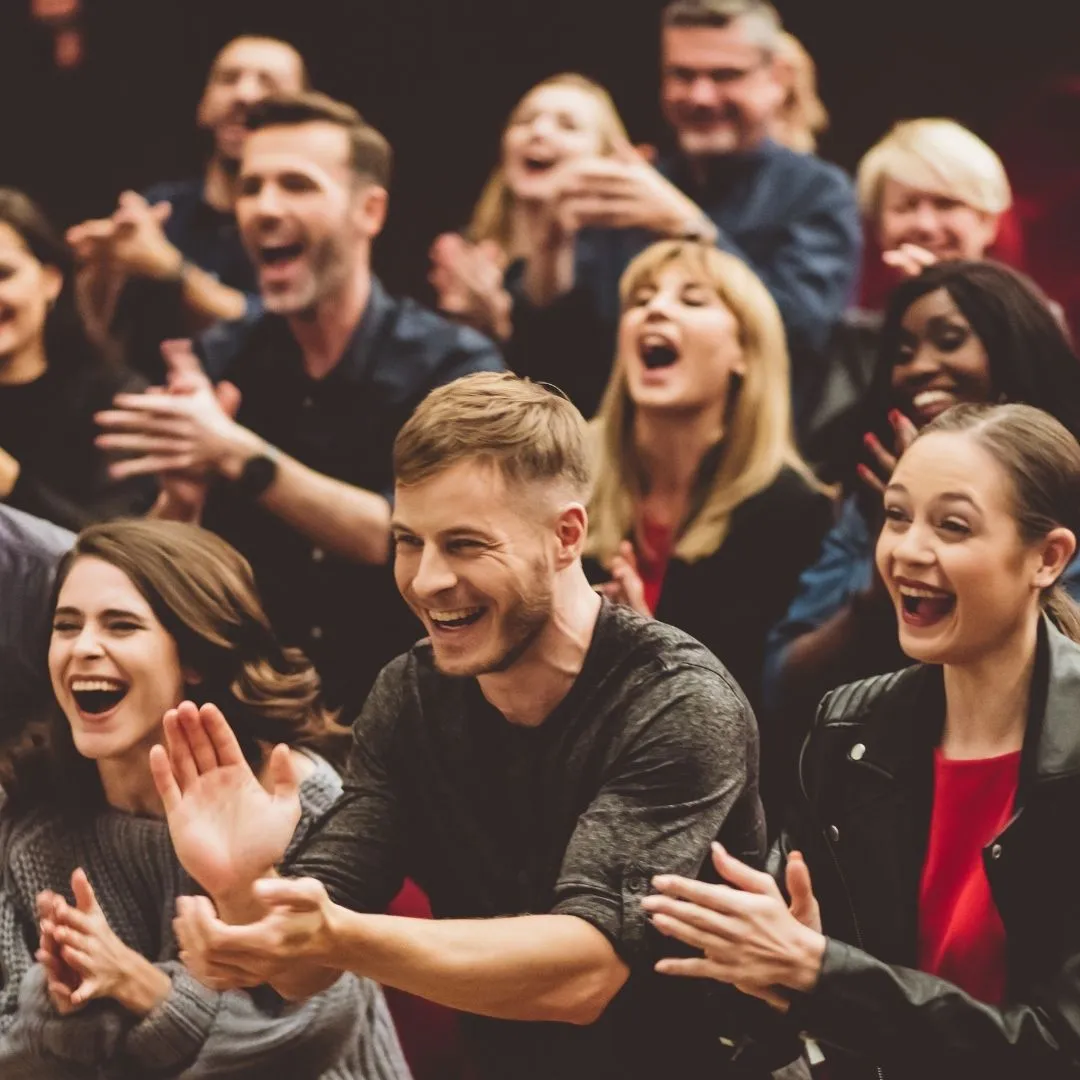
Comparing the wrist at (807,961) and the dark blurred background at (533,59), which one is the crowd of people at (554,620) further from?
the dark blurred background at (533,59)

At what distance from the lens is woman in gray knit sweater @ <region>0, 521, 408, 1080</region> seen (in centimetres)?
287

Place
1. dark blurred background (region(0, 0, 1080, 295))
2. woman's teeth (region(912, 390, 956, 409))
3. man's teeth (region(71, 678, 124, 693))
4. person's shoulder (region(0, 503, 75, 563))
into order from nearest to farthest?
1. man's teeth (region(71, 678, 124, 693))
2. woman's teeth (region(912, 390, 956, 409))
3. person's shoulder (region(0, 503, 75, 563))
4. dark blurred background (region(0, 0, 1080, 295))

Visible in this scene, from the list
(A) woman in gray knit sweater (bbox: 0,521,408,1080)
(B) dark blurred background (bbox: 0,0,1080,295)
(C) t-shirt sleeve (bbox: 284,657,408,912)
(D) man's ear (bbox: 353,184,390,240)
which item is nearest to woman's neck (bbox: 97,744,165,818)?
(A) woman in gray knit sweater (bbox: 0,521,408,1080)

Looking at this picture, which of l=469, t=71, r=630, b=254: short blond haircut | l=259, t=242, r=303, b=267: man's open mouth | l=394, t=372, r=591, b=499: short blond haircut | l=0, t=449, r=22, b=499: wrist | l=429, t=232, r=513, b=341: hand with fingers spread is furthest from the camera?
l=469, t=71, r=630, b=254: short blond haircut

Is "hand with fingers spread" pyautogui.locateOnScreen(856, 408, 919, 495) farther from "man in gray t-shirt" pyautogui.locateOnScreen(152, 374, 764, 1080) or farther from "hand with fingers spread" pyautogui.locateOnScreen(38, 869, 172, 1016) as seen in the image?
"hand with fingers spread" pyautogui.locateOnScreen(38, 869, 172, 1016)

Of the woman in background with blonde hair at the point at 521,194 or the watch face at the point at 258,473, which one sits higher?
Answer: the woman in background with blonde hair at the point at 521,194

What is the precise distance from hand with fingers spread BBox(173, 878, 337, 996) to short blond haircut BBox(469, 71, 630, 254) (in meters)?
2.81

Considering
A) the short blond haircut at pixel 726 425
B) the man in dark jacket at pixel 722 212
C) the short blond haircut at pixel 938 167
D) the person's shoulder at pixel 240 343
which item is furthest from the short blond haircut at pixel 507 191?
the short blond haircut at pixel 726 425

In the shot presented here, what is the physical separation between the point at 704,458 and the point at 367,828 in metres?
1.39

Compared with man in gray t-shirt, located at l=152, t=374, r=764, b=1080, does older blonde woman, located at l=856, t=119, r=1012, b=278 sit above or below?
above

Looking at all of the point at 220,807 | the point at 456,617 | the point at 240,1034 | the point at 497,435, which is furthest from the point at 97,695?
the point at 497,435

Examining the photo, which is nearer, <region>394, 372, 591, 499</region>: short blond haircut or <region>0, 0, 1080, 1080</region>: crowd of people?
<region>0, 0, 1080, 1080</region>: crowd of people

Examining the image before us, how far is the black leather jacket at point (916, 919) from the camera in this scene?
2256mm

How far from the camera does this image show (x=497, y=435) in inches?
99.1
